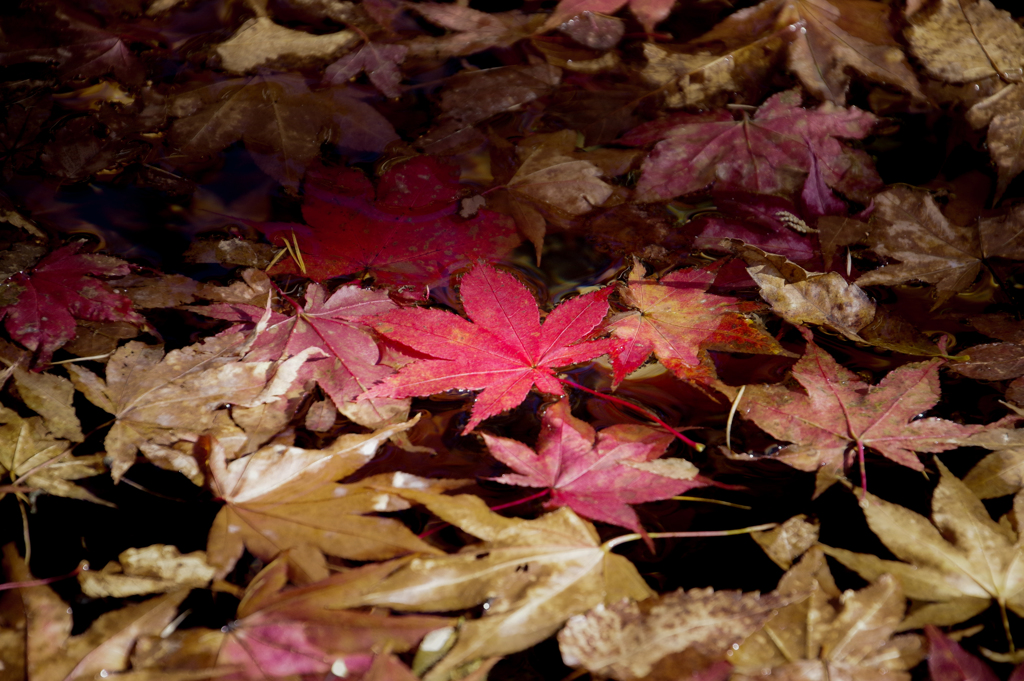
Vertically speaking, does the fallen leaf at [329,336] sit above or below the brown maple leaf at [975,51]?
below

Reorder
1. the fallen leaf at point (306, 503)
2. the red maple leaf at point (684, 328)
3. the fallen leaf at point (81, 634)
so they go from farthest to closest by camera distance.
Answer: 1. the red maple leaf at point (684, 328)
2. the fallen leaf at point (306, 503)
3. the fallen leaf at point (81, 634)

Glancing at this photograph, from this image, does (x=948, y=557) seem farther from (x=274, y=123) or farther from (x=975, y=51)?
(x=274, y=123)

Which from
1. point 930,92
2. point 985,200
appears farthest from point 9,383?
point 930,92

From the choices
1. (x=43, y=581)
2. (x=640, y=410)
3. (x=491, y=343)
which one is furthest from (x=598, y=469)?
(x=43, y=581)

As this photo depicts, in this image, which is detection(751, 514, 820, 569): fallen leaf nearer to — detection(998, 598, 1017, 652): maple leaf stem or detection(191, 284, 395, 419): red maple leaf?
detection(998, 598, 1017, 652): maple leaf stem

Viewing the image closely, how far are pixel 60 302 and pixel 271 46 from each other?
81 cm

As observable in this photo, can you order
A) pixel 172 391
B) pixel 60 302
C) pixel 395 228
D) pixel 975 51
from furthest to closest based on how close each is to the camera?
1. pixel 975 51
2. pixel 395 228
3. pixel 60 302
4. pixel 172 391

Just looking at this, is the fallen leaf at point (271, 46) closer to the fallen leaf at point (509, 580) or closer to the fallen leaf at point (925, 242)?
the fallen leaf at point (509, 580)

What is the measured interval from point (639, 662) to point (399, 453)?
0.47 m

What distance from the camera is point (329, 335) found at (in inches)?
42.5

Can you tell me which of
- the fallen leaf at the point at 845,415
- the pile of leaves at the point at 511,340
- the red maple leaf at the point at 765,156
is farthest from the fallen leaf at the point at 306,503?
the red maple leaf at the point at 765,156

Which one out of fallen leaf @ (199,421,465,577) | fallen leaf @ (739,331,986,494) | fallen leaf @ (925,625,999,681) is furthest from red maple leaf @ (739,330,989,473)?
fallen leaf @ (199,421,465,577)

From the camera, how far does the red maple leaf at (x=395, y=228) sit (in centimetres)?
127

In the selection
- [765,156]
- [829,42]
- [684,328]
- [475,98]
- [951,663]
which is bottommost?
[951,663]
